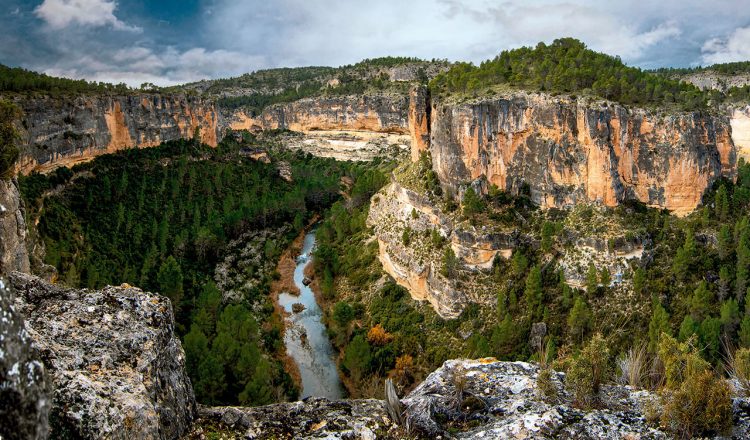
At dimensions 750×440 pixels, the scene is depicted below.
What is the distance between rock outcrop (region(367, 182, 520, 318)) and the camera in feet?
141

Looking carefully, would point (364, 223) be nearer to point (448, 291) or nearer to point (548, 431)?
point (448, 291)

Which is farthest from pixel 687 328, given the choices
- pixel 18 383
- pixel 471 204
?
pixel 18 383

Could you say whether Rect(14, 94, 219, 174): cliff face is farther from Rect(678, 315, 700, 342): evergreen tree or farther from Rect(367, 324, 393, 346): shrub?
Rect(678, 315, 700, 342): evergreen tree

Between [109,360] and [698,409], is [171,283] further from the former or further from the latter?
[698,409]

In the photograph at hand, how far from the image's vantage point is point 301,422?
31.0ft

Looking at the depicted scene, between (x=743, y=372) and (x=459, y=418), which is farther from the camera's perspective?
(x=743, y=372)

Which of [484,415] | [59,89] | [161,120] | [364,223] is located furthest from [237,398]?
[161,120]

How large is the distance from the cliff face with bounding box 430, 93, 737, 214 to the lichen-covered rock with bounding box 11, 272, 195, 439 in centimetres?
4165

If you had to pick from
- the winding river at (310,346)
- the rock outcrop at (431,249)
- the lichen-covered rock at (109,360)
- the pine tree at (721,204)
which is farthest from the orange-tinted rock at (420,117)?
the lichen-covered rock at (109,360)

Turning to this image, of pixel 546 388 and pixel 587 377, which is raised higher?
pixel 587 377

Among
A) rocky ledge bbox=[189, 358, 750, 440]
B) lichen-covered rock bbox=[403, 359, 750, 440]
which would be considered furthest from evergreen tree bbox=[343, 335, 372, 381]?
rocky ledge bbox=[189, 358, 750, 440]

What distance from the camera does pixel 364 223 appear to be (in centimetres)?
6356

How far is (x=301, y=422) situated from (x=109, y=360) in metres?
3.59

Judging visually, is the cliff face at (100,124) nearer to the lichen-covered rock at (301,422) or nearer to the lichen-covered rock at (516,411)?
the lichen-covered rock at (301,422)
